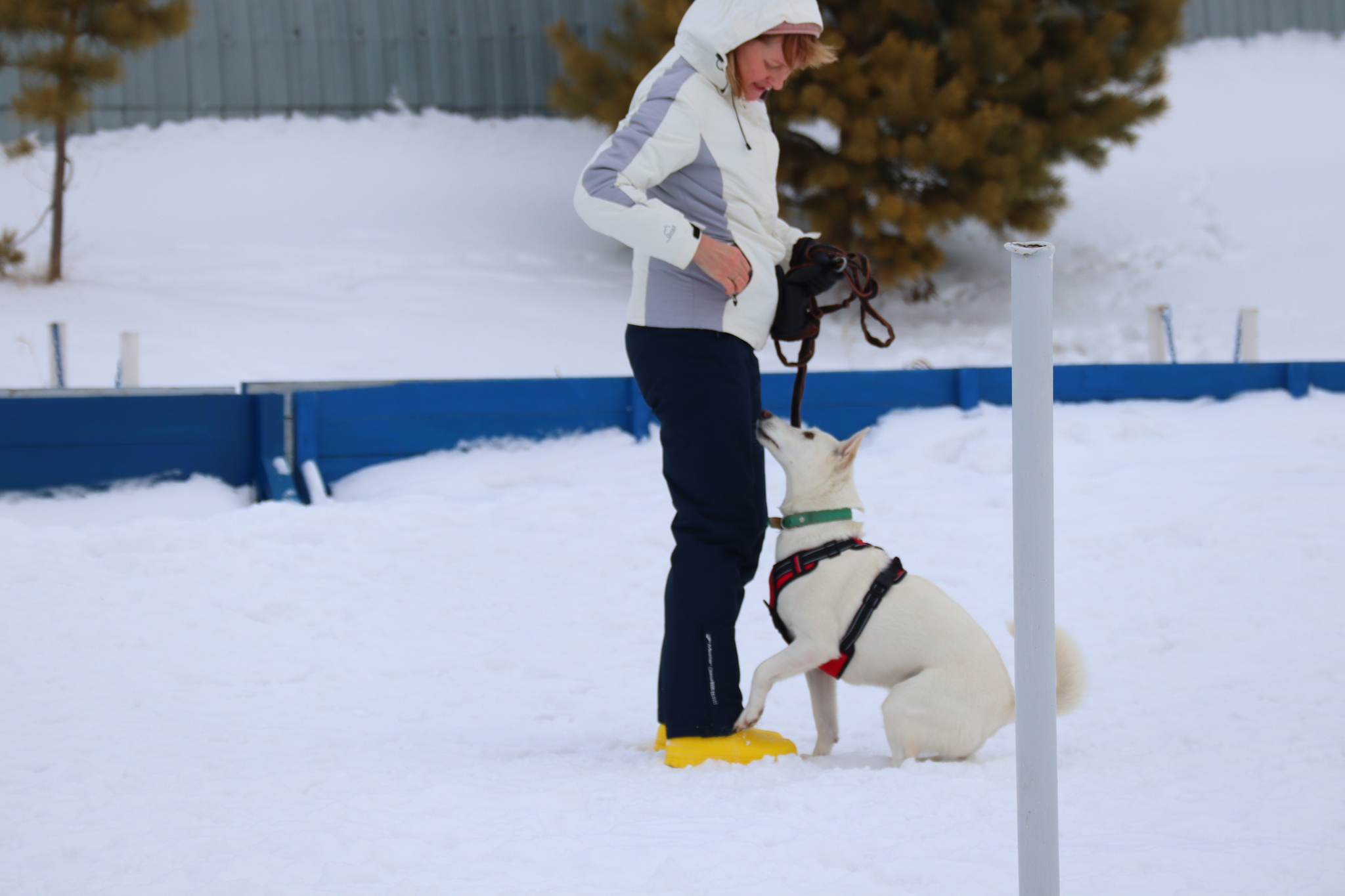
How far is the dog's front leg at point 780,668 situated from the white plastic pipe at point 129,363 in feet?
17.4

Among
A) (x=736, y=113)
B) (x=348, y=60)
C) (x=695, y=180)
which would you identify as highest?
(x=348, y=60)

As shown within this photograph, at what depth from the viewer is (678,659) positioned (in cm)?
218

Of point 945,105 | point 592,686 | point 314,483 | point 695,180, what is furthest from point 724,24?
point 945,105

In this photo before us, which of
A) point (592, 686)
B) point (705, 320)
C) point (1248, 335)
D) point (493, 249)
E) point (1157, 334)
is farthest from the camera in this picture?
point (493, 249)

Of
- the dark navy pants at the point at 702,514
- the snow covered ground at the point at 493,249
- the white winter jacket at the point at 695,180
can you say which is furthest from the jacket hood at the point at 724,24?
the snow covered ground at the point at 493,249

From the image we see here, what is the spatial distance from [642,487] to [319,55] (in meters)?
9.91

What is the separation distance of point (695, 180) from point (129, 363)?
5.22 m

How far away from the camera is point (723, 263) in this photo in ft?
6.83

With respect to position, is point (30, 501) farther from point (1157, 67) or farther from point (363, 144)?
point (1157, 67)

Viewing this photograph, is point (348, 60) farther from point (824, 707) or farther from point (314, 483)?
point (824, 707)

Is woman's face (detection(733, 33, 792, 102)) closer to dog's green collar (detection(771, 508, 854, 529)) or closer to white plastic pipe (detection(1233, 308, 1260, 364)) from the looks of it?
dog's green collar (detection(771, 508, 854, 529))

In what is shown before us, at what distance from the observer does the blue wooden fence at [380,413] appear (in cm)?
443

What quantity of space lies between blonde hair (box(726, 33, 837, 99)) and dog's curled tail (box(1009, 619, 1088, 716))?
48.1 inches

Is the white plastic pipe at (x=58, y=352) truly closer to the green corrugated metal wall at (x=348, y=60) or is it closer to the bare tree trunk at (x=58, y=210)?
the bare tree trunk at (x=58, y=210)
